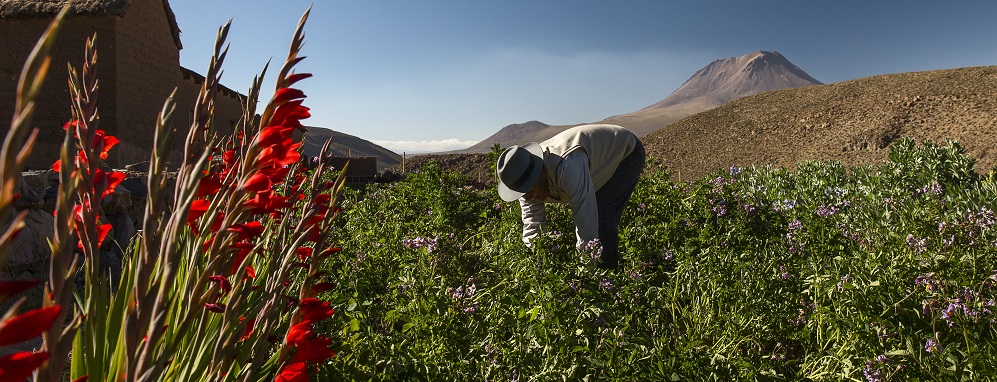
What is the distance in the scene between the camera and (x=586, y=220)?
387cm

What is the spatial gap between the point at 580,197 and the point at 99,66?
7801 millimetres

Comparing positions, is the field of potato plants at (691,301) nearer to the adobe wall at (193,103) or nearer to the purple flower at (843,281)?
the purple flower at (843,281)

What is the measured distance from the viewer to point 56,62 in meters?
8.58

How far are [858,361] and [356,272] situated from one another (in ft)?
7.84

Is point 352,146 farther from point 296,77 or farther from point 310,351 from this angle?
point 296,77

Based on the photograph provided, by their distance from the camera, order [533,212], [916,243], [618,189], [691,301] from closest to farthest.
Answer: [691,301] < [916,243] < [533,212] < [618,189]

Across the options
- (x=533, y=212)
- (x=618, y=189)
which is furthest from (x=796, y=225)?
(x=533, y=212)

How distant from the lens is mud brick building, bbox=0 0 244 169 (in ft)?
27.8

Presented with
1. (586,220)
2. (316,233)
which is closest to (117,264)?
(586,220)

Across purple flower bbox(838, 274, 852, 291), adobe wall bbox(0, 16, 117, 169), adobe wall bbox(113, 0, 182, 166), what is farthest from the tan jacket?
adobe wall bbox(0, 16, 117, 169)

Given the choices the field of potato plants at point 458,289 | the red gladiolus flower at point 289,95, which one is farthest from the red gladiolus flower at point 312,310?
the red gladiolus flower at point 289,95

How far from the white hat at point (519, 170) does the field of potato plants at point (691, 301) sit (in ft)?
1.01

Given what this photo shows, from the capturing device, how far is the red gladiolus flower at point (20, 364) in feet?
1.51

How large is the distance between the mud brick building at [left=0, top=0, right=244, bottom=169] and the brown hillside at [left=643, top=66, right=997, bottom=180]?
1717cm
